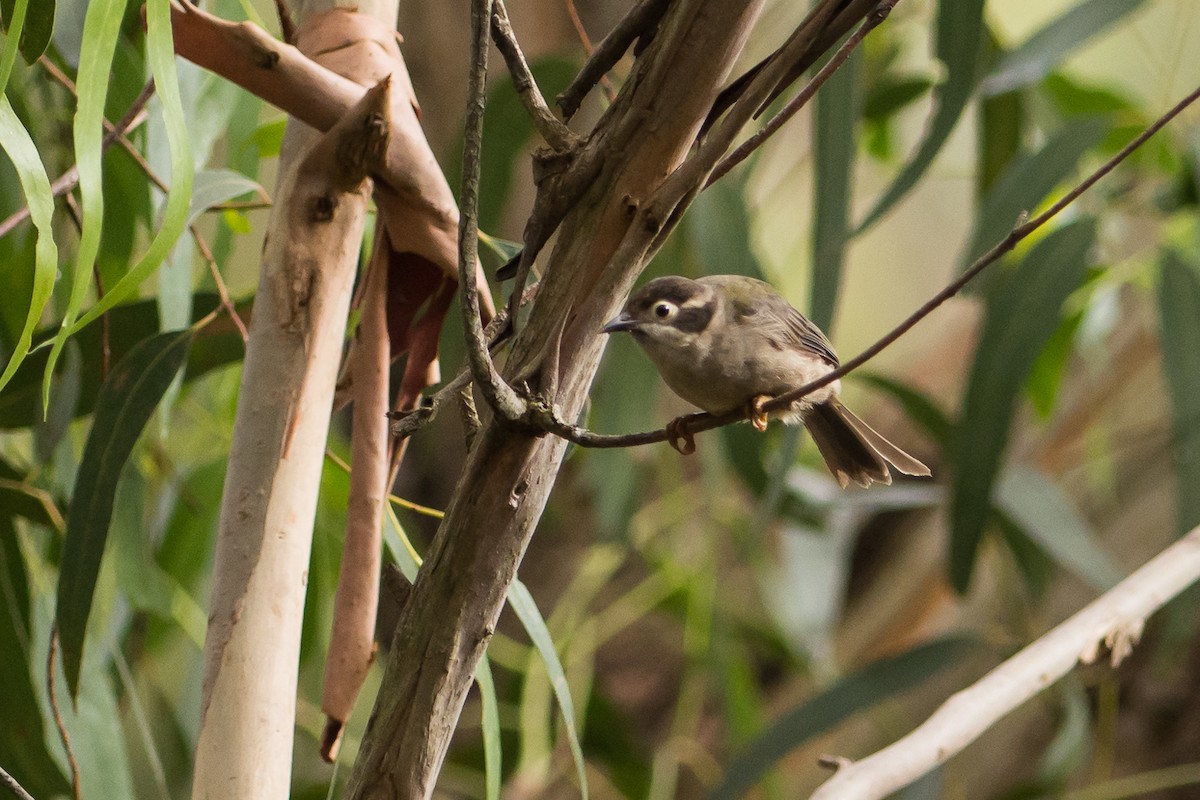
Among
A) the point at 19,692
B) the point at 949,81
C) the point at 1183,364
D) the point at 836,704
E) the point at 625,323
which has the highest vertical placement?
the point at 949,81

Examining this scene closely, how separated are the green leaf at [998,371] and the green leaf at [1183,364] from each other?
31 cm

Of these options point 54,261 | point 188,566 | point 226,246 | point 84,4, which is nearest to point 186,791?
point 188,566

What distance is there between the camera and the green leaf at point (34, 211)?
83 centimetres

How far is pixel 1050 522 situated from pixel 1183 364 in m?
0.41

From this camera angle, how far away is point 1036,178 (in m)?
2.08

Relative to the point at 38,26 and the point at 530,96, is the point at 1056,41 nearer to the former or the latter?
the point at 530,96

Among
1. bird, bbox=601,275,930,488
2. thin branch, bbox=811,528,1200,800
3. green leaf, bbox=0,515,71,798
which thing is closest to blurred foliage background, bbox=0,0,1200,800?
green leaf, bbox=0,515,71,798

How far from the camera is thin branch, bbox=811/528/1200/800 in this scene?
1.27m

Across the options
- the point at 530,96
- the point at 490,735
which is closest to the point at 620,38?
the point at 530,96

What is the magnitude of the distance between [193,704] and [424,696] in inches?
57.1

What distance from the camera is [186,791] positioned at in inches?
92.7

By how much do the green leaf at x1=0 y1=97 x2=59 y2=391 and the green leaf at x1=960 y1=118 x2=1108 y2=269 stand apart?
1.60 meters

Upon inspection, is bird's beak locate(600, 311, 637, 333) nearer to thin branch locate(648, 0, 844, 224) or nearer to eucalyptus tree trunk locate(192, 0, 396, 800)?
eucalyptus tree trunk locate(192, 0, 396, 800)

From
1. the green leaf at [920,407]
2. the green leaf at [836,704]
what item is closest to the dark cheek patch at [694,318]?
the green leaf at [836,704]
